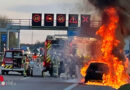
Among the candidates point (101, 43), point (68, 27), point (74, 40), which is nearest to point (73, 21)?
point (68, 27)

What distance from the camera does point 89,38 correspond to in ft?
109

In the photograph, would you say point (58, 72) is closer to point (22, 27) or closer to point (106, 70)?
point (106, 70)

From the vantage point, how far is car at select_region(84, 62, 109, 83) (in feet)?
77.8

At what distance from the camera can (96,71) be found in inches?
936

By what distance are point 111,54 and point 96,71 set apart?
194 centimetres

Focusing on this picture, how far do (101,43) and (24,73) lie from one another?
778 cm

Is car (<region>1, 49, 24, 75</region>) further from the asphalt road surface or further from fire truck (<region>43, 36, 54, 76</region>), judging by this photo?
the asphalt road surface

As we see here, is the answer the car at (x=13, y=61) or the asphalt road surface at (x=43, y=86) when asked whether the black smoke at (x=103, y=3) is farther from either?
the car at (x=13, y=61)

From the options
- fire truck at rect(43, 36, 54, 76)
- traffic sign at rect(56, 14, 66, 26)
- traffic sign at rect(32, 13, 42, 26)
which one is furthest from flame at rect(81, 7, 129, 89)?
traffic sign at rect(32, 13, 42, 26)

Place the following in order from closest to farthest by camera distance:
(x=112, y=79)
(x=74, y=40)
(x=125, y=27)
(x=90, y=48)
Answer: (x=112, y=79) < (x=125, y=27) < (x=90, y=48) < (x=74, y=40)

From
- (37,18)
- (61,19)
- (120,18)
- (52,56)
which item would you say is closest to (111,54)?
(120,18)

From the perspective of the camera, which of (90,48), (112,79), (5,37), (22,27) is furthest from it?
(5,37)

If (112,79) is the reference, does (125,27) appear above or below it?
above

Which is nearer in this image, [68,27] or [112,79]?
[112,79]
